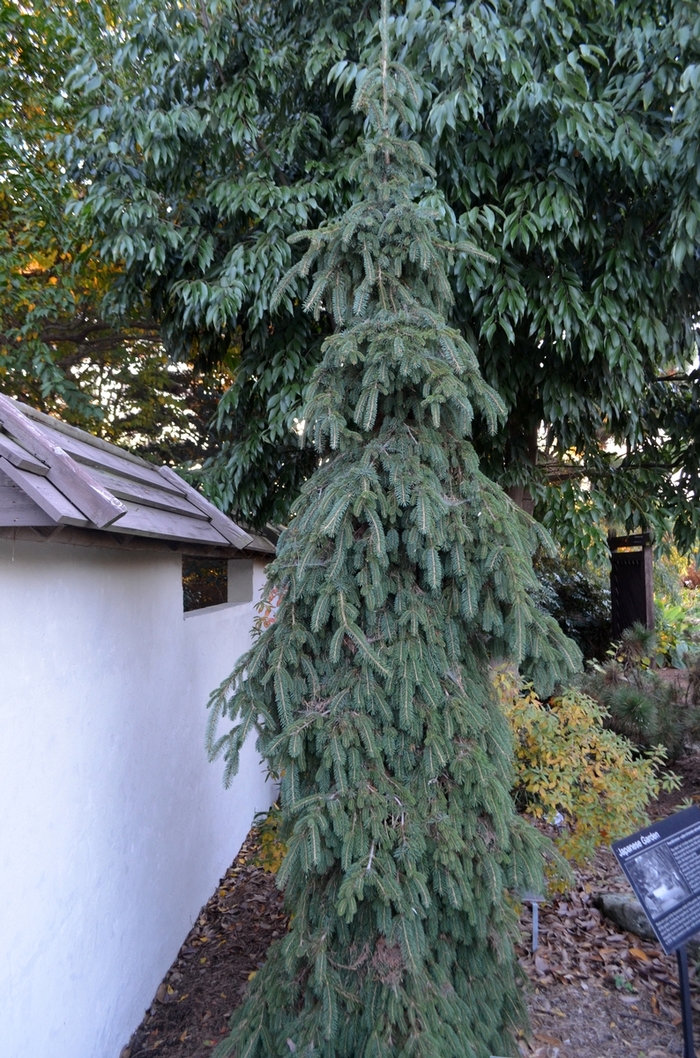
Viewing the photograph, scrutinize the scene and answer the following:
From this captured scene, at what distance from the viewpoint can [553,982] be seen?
4.16 meters

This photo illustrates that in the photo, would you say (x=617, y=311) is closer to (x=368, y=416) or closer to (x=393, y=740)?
(x=368, y=416)

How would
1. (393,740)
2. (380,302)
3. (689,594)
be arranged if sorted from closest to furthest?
1. (393,740)
2. (380,302)
3. (689,594)

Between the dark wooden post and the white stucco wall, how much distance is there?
6.99m

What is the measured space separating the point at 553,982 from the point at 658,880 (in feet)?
4.76

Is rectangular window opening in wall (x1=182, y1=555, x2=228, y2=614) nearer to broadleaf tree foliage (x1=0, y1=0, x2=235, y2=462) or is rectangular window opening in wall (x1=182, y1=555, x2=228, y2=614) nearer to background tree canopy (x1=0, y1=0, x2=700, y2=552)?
broadleaf tree foliage (x1=0, y1=0, x2=235, y2=462)

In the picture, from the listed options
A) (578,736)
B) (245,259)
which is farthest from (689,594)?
(245,259)

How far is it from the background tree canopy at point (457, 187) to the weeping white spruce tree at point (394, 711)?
1814 millimetres

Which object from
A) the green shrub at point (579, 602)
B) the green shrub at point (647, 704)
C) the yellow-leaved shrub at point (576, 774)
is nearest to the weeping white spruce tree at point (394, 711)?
the yellow-leaved shrub at point (576, 774)

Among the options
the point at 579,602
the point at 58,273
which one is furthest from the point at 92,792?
the point at 579,602

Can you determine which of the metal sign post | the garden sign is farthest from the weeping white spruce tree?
the metal sign post

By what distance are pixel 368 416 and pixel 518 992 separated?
2580 mm

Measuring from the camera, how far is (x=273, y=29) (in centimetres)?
545

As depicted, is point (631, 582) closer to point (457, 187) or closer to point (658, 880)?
point (457, 187)

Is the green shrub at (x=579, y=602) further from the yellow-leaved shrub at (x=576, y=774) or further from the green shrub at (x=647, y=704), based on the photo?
the yellow-leaved shrub at (x=576, y=774)
